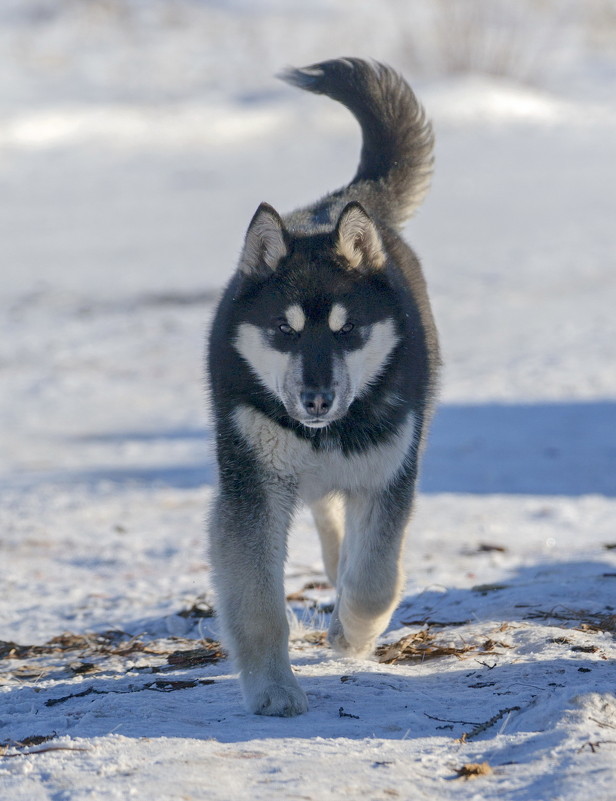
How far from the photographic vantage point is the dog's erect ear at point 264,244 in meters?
3.95

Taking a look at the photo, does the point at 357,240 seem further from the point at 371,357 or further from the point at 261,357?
the point at 261,357

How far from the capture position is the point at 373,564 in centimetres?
411

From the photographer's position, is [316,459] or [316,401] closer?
[316,401]

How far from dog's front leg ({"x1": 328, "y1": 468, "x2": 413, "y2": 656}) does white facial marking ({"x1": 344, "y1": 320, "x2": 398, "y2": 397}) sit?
43cm

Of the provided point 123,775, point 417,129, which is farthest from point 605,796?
point 417,129

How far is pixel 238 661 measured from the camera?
3.79 m

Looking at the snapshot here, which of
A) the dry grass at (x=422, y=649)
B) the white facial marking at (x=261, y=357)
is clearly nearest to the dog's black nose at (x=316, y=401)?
the white facial marking at (x=261, y=357)

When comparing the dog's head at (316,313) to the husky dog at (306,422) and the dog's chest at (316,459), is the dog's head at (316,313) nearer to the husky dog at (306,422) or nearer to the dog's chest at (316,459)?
the husky dog at (306,422)

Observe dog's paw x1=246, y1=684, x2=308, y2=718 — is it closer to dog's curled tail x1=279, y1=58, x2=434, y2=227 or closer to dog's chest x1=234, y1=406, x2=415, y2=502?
dog's chest x1=234, y1=406, x2=415, y2=502

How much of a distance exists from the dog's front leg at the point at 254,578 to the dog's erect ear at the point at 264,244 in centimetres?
76

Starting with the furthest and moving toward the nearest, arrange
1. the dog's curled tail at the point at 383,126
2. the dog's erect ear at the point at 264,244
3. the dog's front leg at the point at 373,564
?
the dog's curled tail at the point at 383,126
the dog's front leg at the point at 373,564
the dog's erect ear at the point at 264,244

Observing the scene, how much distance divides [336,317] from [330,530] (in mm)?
1465

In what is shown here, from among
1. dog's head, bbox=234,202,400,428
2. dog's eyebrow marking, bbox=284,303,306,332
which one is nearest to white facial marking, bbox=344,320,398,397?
dog's head, bbox=234,202,400,428

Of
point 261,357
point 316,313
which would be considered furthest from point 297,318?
point 261,357
